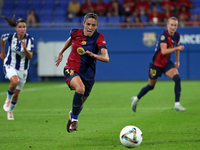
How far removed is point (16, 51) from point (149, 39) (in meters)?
14.1

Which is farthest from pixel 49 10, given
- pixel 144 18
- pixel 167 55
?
pixel 167 55

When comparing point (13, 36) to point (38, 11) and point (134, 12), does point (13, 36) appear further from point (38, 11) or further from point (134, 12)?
point (38, 11)

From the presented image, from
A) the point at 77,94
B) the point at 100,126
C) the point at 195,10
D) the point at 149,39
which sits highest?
the point at 195,10

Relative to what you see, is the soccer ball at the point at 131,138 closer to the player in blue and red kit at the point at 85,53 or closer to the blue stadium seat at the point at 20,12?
the player in blue and red kit at the point at 85,53

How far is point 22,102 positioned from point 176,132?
6.69 m

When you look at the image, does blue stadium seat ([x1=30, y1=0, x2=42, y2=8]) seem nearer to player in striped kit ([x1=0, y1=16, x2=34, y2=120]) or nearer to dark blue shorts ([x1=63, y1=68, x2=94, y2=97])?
player in striped kit ([x1=0, y1=16, x2=34, y2=120])

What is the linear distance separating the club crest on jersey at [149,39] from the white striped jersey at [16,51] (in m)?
13.9

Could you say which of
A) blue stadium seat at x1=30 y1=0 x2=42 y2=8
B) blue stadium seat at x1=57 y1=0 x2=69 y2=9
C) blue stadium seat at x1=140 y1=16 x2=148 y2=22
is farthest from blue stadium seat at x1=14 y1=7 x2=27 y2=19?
blue stadium seat at x1=140 y1=16 x2=148 y2=22

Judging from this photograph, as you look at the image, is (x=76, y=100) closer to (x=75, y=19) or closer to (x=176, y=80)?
(x=176, y=80)

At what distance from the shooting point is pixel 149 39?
2142 cm

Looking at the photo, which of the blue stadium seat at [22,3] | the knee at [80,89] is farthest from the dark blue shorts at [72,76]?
the blue stadium seat at [22,3]

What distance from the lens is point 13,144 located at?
5.45m

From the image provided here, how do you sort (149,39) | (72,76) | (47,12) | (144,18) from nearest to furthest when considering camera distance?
(72,76)
(149,39)
(144,18)
(47,12)

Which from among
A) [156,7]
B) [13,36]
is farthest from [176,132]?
[156,7]
